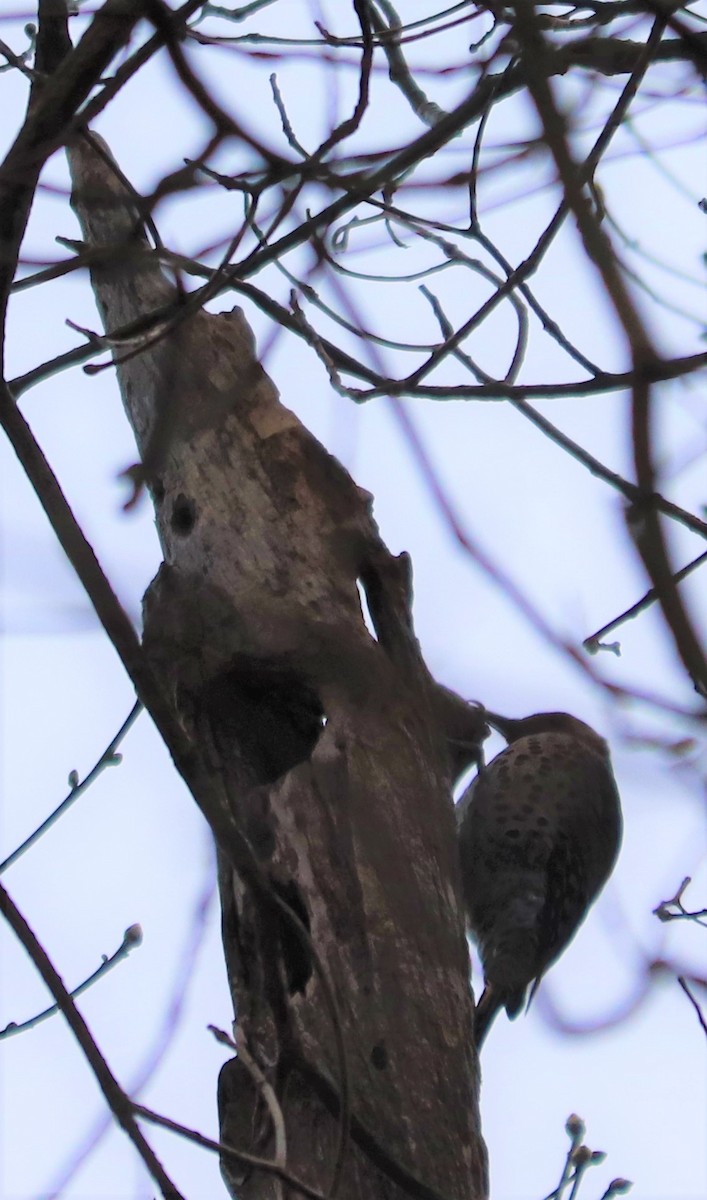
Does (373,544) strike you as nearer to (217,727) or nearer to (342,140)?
(217,727)

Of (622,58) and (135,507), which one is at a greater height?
(622,58)

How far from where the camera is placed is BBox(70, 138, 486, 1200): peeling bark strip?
83.4 inches

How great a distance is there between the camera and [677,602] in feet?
3.02

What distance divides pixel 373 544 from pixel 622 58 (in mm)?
973

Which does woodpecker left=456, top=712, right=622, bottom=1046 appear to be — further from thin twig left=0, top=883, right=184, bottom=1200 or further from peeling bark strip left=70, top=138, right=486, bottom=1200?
thin twig left=0, top=883, right=184, bottom=1200

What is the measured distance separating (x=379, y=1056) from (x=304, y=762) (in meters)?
0.50

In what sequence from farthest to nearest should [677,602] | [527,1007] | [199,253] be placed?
[527,1007] → [199,253] → [677,602]

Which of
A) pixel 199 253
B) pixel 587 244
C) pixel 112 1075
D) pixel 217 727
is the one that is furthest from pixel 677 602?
pixel 217 727

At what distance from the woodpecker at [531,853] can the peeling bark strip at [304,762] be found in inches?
30.3

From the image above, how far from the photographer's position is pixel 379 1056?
7.24ft

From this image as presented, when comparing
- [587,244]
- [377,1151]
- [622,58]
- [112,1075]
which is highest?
[622,58]

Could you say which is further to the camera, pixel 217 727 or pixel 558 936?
pixel 558 936

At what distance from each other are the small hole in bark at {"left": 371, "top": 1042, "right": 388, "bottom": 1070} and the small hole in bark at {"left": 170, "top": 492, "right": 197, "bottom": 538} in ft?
3.36

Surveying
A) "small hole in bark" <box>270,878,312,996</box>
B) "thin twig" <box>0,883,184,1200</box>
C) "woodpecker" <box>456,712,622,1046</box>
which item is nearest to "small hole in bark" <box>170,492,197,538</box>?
"small hole in bark" <box>270,878,312,996</box>
